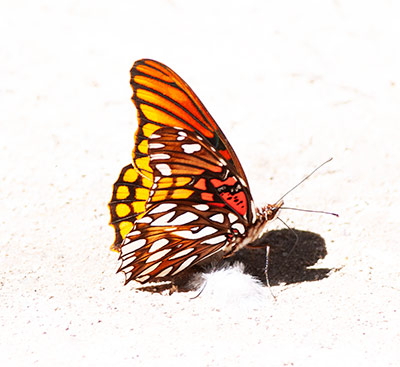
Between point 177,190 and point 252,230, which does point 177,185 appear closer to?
point 177,190

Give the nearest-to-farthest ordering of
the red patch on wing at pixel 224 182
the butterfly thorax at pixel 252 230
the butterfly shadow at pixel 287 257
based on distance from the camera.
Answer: the red patch on wing at pixel 224 182, the butterfly thorax at pixel 252 230, the butterfly shadow at pixel 287 257

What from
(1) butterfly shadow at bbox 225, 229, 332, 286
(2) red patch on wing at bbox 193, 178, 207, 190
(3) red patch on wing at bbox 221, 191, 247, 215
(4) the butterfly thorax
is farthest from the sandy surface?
(2) red patch on wing at bbox 193, 178, 207, 190

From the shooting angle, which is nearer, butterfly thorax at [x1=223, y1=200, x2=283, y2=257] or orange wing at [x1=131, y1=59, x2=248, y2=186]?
orange wing at [x1=131, y1=59, x2=248, y2=186]

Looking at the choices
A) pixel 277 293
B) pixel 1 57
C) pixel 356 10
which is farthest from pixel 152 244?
pixel 356 10

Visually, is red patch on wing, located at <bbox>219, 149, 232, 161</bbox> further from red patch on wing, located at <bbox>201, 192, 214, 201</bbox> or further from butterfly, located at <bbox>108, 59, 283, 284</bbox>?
red patch on wing, located at <bbox>201, 192, 214, 201</bbox>

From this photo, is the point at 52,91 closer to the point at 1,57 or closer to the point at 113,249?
the point at 1,57


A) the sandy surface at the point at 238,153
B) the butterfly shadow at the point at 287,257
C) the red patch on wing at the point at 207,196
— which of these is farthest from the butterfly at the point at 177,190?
the butterfly shadow at the point at 287,257

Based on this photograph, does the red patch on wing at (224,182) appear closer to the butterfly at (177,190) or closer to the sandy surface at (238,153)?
the butterfly at (177,190)
